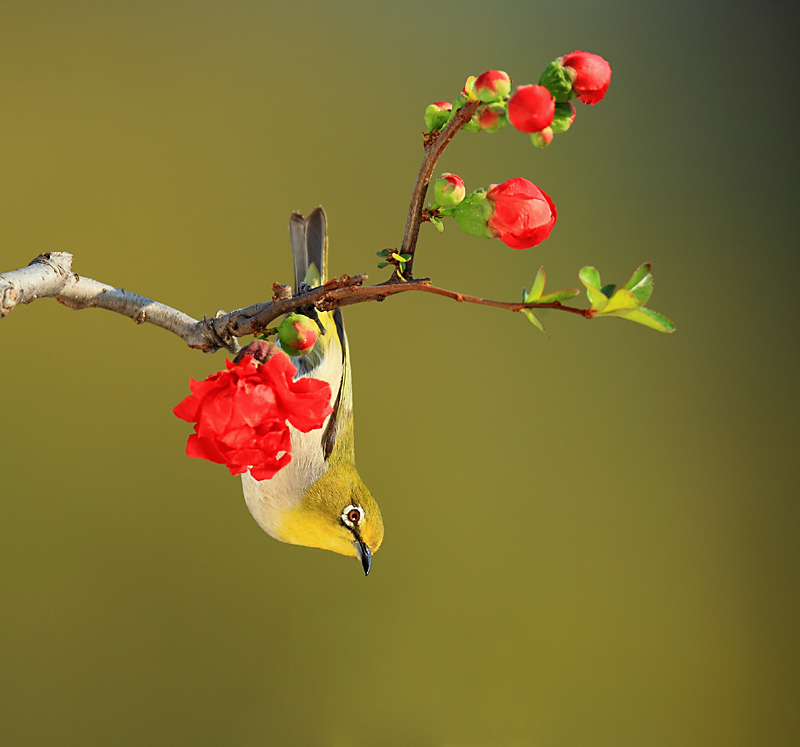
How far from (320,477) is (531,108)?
0.49 m

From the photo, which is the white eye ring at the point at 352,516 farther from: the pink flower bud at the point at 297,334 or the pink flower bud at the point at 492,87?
the pink flower bud at the point at 492,87

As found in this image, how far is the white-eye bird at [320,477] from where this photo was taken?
0.69 metres

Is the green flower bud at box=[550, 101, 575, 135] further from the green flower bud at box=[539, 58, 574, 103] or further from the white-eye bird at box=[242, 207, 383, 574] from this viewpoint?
the white-eye bird at box=[242, 207, 383, 574]

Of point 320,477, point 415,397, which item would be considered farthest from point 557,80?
point 415,397

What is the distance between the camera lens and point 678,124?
4.75ft

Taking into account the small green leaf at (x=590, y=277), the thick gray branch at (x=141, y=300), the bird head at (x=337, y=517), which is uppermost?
the small green leaf at (x=590, y=277)

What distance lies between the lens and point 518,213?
382 mm

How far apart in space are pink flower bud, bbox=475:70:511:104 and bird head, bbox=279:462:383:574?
472mm

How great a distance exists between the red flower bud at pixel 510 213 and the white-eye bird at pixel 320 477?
308mm

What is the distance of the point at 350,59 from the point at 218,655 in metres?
1.07

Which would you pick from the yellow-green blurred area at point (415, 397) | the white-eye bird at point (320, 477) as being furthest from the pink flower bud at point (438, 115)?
the yellow-green blurred area at point (415, 397)

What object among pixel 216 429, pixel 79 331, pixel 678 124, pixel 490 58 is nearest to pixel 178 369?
pixel 79 331

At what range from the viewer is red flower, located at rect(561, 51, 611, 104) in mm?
336

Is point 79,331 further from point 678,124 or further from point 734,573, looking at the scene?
point 734,573
